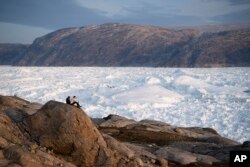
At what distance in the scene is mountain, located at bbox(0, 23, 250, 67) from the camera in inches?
3438

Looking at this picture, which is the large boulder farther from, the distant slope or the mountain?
the distant slope

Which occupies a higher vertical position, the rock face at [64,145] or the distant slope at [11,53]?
the distant slope at [11,53]

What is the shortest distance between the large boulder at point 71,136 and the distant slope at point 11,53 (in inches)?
4763

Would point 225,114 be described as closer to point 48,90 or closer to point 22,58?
point 48,90

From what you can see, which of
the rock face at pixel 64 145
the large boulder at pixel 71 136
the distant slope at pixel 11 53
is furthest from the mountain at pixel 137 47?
the large boulder at pixel 71 136

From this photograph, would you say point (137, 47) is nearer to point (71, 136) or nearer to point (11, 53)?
point (11, 53)

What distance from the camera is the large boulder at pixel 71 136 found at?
791 centimetres

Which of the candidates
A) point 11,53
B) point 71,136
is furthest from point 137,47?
point 71,136

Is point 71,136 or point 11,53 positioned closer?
point 71,136

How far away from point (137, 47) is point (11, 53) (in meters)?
51.2

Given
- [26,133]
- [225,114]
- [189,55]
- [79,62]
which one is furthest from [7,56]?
[26,133]

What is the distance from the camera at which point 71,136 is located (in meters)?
7.93

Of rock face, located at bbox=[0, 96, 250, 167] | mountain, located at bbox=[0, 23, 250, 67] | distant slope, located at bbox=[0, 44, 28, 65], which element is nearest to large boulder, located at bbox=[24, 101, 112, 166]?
rock face, located at bbox=[0, 96, 250, 167]

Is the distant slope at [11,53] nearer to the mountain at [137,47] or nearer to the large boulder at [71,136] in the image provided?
the mountain at [137,47]
